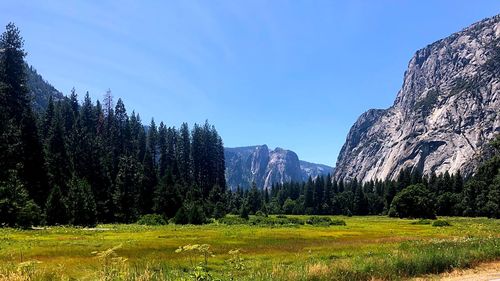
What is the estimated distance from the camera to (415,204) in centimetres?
12125

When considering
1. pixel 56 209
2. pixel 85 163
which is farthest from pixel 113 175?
pixel 56 209

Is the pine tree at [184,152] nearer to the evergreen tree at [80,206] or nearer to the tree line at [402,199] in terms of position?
the tree line at [402,199]

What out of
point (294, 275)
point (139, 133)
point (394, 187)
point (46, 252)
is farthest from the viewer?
point (394, 187)

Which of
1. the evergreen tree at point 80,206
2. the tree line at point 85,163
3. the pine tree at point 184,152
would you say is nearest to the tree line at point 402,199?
the pine tree at point 184,152

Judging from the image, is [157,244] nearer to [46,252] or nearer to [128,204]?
[46,252]

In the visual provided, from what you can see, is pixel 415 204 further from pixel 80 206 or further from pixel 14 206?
pixel 14 206

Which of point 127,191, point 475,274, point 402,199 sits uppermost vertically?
point 127,191

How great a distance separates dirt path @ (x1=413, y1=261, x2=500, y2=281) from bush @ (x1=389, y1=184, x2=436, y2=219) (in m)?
105

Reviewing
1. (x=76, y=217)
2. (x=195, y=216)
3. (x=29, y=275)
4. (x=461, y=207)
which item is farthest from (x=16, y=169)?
(x=461, y=207)

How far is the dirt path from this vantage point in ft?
61.0

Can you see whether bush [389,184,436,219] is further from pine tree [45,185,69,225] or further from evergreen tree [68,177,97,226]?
pine tree [45,185,69,225]

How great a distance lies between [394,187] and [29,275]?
154533 mm

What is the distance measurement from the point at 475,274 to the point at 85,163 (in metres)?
84.1

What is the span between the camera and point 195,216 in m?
87.2
